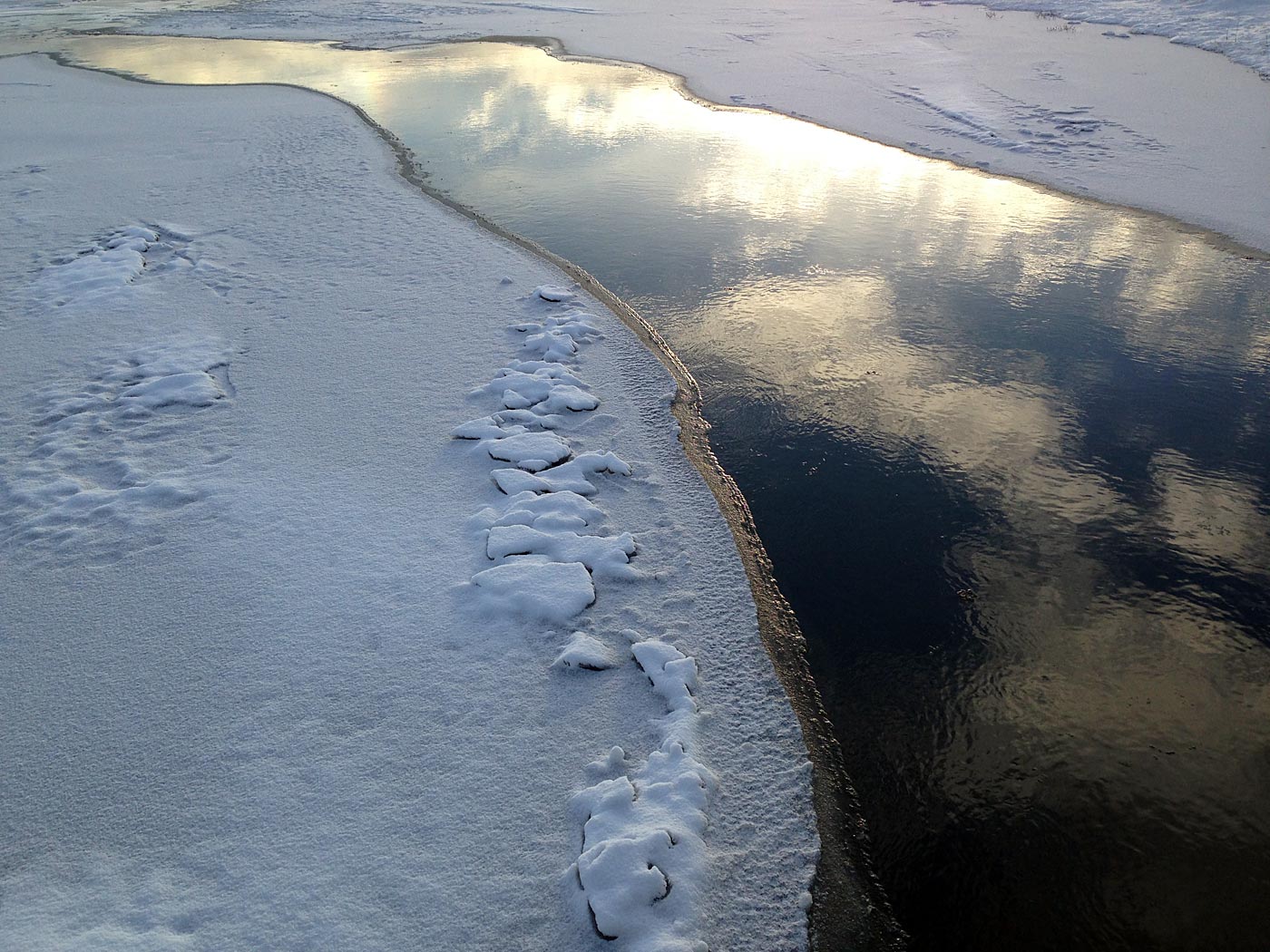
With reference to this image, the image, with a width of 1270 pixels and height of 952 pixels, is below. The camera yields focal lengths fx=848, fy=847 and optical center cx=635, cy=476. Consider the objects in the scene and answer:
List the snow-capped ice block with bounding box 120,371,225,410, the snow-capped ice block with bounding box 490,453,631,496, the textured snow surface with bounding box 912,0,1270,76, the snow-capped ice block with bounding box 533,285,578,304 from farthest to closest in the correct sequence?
the textured snow surface with bounding box 912,0,1270,76, the snow-capped ice block with bounding box 533,285,578,304, the snow-capped ice block with bounding box 120,371,225,410, the snow-capped ice block with bounding box 490,453,631,496

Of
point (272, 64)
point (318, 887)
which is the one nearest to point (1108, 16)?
point (272, 64)

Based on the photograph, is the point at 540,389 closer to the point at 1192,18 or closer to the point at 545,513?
the point at 545,513

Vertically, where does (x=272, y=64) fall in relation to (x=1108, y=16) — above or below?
below

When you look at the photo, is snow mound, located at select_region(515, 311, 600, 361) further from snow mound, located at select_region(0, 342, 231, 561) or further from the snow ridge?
snow mound, located at select_region(0, 342, 231, 561)

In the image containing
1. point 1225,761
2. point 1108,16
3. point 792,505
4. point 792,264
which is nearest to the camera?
point 1225,761

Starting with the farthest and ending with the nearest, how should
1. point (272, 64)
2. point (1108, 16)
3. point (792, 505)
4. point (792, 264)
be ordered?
1. point (1108, 16)
2. point (272, 64)
3. point (792, 264)
4. point (792, 505)

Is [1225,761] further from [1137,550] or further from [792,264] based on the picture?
[792,264]

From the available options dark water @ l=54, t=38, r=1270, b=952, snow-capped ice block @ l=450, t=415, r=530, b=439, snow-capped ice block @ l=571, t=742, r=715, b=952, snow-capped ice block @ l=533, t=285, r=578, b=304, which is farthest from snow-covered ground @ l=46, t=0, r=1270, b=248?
snow-capped ice block @ l=571, t=742, r=715, b=952

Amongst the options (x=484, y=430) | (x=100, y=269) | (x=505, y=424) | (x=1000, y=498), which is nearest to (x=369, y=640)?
(x=484, y=430)
